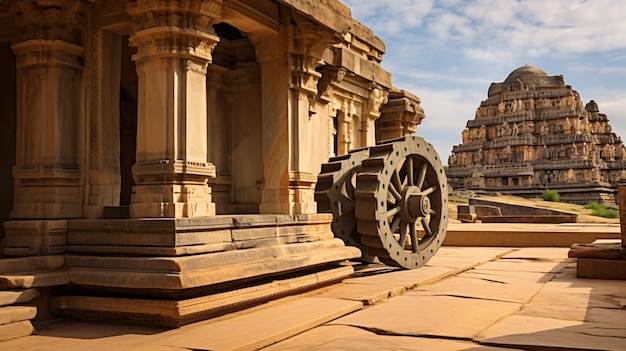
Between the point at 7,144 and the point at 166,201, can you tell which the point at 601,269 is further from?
the point at 7,144

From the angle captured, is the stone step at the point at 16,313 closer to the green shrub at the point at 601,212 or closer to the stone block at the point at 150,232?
the stone block at the point at 150,232

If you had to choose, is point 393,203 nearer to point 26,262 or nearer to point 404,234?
point 404,234

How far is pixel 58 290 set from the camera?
4430mm

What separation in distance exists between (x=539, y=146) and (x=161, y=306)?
46420 mm

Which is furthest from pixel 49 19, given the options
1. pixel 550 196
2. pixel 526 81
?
pixel 526 81

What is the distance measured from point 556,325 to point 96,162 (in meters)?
4.18

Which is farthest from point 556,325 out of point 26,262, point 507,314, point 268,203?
point 26,262

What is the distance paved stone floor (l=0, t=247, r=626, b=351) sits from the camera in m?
3.58

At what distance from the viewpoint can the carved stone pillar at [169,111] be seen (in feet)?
15.7

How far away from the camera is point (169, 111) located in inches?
191

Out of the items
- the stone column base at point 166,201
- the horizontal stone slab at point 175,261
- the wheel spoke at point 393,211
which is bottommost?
the horizontal stone slab at point 175,261

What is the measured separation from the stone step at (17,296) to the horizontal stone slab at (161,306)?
24 centimetres

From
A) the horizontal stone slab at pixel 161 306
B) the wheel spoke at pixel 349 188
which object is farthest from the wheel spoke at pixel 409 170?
the horizontal stone slab at pixel 161 306

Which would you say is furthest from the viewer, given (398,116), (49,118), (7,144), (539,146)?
(539,146)
